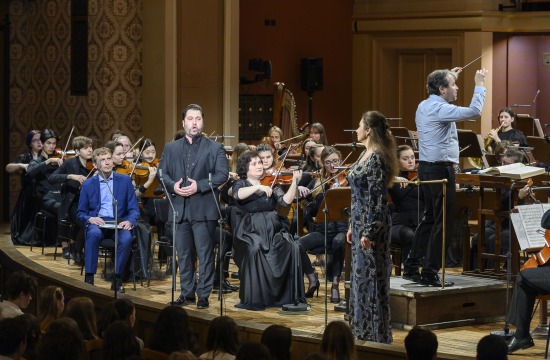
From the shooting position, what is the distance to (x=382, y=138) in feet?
22.0

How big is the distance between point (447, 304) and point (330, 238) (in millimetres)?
1313

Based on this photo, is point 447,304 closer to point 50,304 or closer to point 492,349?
point 50,304

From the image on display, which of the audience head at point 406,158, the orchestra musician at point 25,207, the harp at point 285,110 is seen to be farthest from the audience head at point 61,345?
the harp at point 285,110

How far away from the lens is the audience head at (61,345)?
466cm

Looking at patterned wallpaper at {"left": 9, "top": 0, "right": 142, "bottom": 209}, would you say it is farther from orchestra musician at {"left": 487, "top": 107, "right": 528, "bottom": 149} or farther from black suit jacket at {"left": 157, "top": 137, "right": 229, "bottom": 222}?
black suit jacket at {"left": 157, "top": 137, "right": 229, "bottom": 222}

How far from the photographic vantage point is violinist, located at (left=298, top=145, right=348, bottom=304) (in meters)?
8.48

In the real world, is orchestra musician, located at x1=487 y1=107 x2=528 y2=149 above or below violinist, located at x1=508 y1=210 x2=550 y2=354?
above

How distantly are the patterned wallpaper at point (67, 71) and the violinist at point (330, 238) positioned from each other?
4.64 metres

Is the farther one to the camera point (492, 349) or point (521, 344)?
point (521, 344)

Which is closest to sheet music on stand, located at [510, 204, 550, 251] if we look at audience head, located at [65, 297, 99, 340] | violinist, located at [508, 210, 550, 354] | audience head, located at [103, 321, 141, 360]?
violinist, located at [508, 210, 550, 354]

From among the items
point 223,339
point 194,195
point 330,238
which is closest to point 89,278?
point 194,195

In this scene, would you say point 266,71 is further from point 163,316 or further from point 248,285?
point 163,316

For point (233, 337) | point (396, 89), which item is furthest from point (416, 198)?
point (396, 89)

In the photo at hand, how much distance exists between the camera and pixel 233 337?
5160 mm
